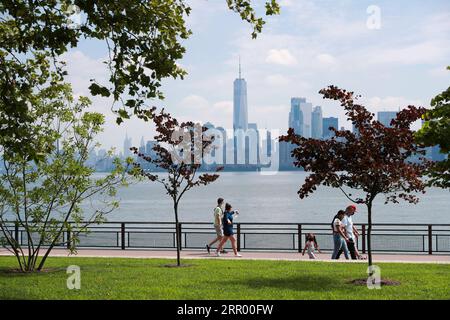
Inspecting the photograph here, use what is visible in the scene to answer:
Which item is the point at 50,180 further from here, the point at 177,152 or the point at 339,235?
the point at 339,235

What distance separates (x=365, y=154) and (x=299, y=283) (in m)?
3.03

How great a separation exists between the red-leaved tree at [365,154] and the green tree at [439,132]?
174cm

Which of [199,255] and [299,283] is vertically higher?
[299,283]

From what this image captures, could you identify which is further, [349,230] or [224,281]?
[349,230]

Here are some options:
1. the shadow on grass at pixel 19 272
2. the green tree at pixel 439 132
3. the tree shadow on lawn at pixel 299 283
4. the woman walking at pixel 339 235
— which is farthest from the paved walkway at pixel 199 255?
the green tree at pixel 439 132

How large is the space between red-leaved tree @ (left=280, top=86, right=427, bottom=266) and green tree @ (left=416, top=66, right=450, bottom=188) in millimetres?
1743

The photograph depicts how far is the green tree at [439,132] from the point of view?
1166 cm

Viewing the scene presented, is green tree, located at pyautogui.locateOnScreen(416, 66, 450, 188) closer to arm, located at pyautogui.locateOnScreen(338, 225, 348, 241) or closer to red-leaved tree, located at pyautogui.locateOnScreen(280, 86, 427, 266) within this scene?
red-leaved tree, located at pyautogui.locateOnScreen(280, 86, 427, 266)

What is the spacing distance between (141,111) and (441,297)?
6.26m

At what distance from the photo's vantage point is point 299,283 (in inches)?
550

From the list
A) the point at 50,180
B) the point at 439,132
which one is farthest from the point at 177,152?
the point at 439,132

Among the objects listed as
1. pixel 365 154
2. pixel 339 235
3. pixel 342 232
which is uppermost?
pixel 365 154

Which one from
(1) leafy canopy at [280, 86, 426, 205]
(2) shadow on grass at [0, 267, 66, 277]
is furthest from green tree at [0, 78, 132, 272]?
(1) leafy canopy at [280, 86, 426, 205]
